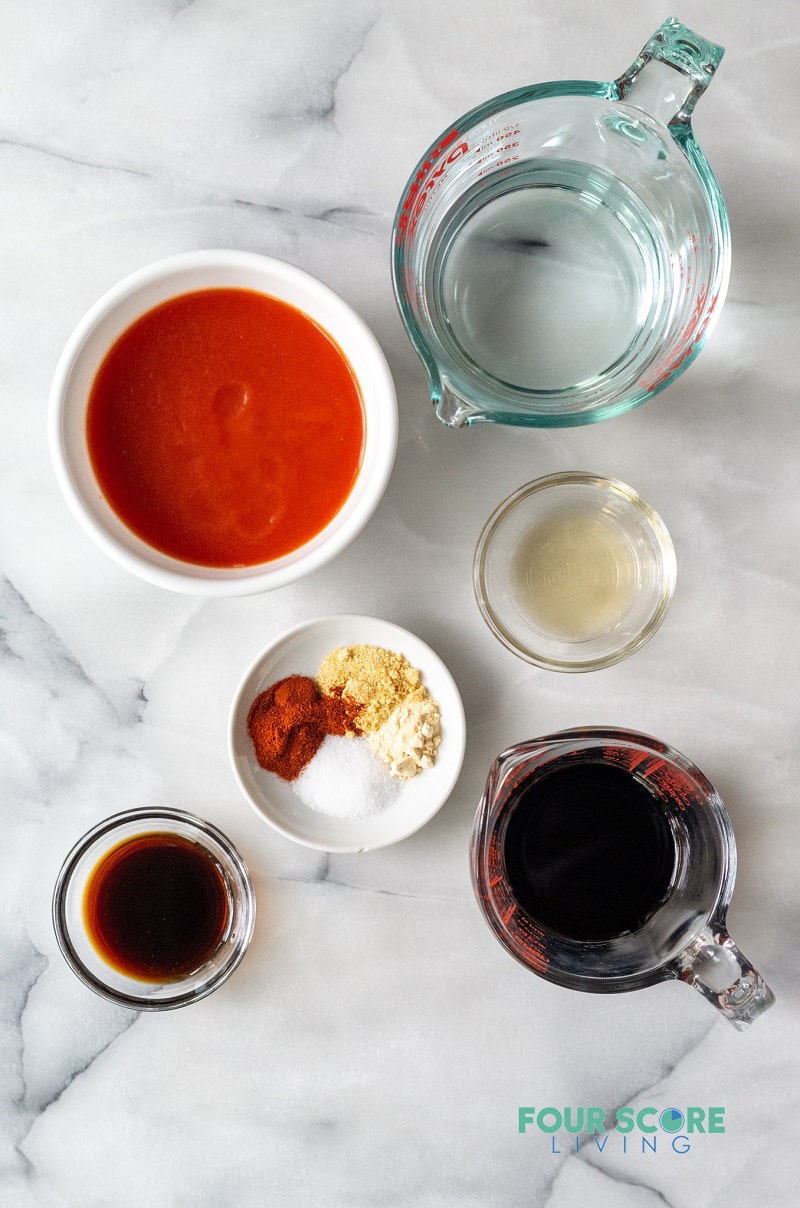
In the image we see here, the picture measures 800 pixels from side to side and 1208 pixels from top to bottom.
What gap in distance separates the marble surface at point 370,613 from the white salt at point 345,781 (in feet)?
0.30

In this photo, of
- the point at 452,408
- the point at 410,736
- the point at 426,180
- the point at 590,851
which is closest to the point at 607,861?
the point at 590,851

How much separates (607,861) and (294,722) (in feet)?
1.35

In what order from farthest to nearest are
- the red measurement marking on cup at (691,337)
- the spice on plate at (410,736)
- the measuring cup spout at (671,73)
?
the spice on plate at (410,736)
the red measurement marking on cup at (691,337)
the measuring cup spout at (671,73)

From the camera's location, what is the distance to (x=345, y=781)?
45.5 inches

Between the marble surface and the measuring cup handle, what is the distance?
0.73ft

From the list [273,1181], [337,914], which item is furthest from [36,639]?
[273,1181]

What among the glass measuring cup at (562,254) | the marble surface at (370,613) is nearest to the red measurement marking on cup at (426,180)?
the glass measuring cup at (562,254)

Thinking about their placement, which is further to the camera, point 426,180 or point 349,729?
Answer: point 349,729

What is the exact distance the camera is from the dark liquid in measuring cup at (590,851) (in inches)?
44.0

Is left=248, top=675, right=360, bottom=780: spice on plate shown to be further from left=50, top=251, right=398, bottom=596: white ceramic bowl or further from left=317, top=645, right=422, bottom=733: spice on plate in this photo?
left=50, top=251, right=398, bottom=596: white ceramic bowl

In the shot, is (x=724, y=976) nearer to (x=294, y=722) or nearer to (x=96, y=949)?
(x=294, y=722)

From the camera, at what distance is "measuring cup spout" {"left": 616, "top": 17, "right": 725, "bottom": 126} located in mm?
924

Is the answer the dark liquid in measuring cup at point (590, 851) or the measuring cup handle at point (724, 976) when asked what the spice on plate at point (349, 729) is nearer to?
the dark liquid in measuring cup at point (590, 851)

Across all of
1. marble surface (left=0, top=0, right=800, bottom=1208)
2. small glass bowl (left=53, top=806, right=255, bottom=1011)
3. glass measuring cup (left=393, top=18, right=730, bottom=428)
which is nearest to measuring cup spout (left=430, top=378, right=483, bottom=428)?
glass measuring cup (left=393, top=18, right=730, bottom=428)
